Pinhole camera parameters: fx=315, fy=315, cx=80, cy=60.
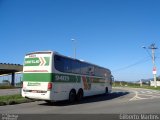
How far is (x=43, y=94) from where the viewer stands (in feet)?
58.6

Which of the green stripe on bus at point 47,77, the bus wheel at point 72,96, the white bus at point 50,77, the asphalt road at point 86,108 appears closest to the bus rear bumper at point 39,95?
the white bus at point 50,77

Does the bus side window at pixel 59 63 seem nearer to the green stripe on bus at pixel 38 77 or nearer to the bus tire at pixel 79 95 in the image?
the green stripe on bus at pixel 38 77

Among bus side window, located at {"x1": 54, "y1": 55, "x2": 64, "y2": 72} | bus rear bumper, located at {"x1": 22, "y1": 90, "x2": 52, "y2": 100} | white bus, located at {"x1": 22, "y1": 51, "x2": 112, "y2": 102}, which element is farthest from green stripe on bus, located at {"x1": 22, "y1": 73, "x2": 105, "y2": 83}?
bus rear bumper, located at {"x1": 22, "y1": 90, "x2": 52, "y2": 100}

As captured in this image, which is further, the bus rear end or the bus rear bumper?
the bus rear end

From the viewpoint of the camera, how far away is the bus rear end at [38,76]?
703 inches

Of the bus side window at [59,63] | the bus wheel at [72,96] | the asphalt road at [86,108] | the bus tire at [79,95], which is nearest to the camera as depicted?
the asphalt road at [86,108]

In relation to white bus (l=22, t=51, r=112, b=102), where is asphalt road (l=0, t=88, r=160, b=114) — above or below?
below

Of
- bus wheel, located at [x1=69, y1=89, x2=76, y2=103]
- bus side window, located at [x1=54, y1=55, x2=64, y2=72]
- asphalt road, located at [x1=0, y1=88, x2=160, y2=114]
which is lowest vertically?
asphalt road, located at [x1=0, y1=88, x2=160, y2=114]

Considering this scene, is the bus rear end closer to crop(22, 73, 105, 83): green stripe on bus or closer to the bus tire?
crop(22, 73, 105, 83): green stripe on bus

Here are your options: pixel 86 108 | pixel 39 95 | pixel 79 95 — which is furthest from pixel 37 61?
pixel 79 95

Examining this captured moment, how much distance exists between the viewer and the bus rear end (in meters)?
17.8

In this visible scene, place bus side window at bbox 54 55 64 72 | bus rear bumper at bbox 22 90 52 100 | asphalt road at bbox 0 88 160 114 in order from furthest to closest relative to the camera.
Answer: bus side window at bbox 54 55 64 72, bus rear bumper at bbox 22 90 52 100, asphalt road at bbox 0 88 160 114

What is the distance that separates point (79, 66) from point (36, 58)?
435 centimetres

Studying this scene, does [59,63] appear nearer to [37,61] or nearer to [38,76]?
[37,61]
